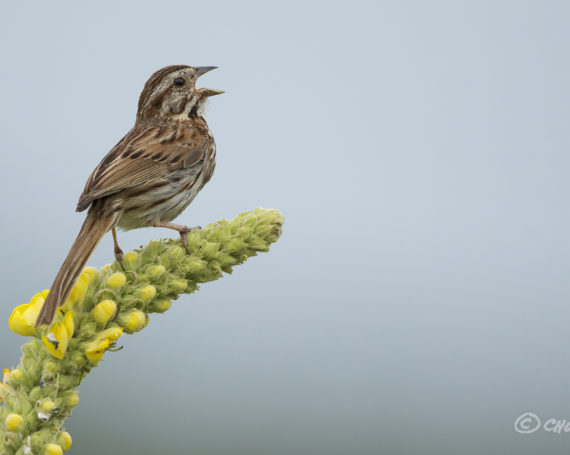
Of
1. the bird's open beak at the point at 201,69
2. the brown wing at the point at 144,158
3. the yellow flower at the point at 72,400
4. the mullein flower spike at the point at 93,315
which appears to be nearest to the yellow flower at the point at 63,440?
the mullein flower spike at the point at 93,315

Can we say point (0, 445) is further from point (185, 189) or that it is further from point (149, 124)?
point (149, 124)

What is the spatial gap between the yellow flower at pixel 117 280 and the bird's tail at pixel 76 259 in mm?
149

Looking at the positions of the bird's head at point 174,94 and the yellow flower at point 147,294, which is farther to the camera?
the bird's head at point 174,94

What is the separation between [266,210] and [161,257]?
0.50 meters

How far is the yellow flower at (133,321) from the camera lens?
231 centimetres

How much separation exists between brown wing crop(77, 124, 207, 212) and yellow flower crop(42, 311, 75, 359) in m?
1.30

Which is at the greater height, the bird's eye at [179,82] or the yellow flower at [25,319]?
the bird's eye at [179,82]

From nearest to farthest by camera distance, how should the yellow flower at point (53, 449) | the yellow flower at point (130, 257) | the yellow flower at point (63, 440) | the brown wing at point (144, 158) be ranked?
the yellow flower at point (53, 449) → the yellow flower at point (63, 440) → the yellow flower at point (130, 257) → the brown wing at point (144, 158)

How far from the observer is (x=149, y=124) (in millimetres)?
4812

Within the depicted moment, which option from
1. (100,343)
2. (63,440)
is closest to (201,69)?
(100,343)

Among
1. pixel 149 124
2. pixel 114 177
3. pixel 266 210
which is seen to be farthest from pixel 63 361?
pixel 149 124

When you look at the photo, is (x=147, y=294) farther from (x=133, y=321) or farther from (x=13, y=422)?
(x=13, y=422)

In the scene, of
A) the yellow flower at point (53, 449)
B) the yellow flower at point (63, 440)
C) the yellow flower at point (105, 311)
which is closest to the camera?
the yellow flower at point (53, 449)

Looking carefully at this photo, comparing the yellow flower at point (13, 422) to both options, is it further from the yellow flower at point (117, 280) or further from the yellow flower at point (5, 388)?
the yellow flower at point (117, 280)
